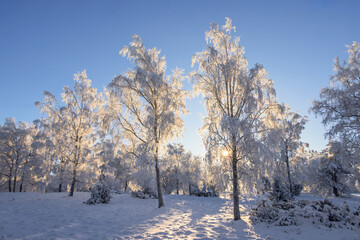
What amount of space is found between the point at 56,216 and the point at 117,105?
731 centimetres

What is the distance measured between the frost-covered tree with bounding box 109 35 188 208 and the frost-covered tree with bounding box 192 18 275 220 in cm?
311

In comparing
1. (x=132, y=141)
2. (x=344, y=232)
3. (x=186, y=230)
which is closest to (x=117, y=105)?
(x=132, y=141)

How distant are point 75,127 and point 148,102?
856 cm

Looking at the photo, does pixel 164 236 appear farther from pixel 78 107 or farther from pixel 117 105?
pixel 78 107

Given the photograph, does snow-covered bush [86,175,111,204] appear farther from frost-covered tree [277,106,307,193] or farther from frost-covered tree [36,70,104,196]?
frost-covered tree [277,106,307,193]

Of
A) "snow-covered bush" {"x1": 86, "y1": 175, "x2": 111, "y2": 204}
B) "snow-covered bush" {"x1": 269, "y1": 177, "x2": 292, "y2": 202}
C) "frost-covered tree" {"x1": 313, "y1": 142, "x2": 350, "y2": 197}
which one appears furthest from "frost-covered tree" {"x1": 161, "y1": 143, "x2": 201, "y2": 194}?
"snow-covered bush" {"x1": 86, "y1": 175, "x2": 111, "y2": 204}

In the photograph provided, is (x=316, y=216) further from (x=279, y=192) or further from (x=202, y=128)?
(x=279, y=192)

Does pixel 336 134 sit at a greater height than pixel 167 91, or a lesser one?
lesser

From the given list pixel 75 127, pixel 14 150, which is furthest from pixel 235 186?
pixel 14 150

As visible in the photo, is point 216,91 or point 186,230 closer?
point 186,230

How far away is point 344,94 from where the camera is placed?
10.6m

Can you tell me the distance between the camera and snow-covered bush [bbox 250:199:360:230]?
6738mm

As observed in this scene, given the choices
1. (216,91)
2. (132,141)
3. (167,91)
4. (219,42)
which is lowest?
(132,141)

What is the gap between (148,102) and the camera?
13.3 meters
